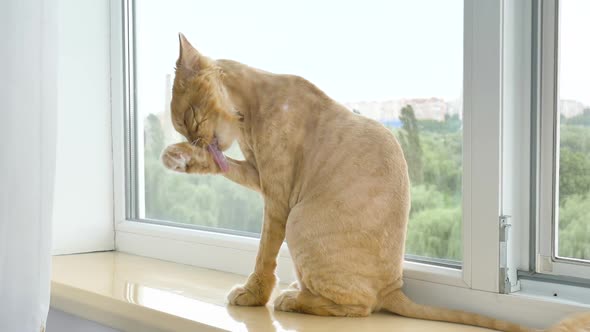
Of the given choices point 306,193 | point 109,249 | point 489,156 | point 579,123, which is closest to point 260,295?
point 306,193

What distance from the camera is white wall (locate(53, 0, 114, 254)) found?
5.19 feet

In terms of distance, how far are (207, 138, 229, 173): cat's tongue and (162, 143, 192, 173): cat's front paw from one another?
35mm

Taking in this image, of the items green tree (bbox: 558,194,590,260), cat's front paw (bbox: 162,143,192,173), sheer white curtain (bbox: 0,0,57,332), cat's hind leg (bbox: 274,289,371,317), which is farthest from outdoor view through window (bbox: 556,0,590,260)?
sheer white curtain (bbox: 0,0,57,332)

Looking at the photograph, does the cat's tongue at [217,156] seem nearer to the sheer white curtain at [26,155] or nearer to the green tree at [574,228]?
the sheer white curtain at [26,155]

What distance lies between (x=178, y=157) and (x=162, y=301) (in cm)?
25

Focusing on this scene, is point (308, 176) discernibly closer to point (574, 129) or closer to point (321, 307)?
point (321, 307)

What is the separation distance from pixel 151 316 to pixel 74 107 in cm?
71

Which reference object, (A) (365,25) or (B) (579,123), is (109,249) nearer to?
(A) (365,25)

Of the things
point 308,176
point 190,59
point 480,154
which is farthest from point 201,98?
point 480,154

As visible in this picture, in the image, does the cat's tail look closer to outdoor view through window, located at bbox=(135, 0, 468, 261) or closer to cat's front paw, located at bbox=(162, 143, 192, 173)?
outdoor view through window, located at bbox=(135, 0, 468, 261)

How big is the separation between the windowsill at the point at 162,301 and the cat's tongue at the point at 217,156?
0.22 m

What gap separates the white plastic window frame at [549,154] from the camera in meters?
0.92

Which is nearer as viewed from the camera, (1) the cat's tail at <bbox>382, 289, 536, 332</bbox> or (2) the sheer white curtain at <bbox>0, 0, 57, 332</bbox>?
(1) the cat's tail at <bbox>382, 289, 536, 332</bbox>

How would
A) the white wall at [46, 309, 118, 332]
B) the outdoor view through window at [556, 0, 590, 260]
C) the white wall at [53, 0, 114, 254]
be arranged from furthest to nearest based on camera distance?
the white wall at [53, 0, 114, 254]
the white wall at [46, 309, 118, 332]
the outdoor view through window at [556, 0, 590, 260]
